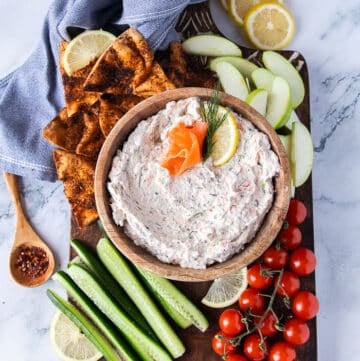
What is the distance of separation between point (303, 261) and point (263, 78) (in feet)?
2.50

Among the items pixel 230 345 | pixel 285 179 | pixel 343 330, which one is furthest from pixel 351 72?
pixel 230 345

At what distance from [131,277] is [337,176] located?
1014mm

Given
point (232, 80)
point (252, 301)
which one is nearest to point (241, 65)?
point (232, 80)

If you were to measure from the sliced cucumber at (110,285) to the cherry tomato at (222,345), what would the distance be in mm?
254

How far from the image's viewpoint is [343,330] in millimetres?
2895

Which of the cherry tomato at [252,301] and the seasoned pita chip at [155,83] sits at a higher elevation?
the seasoned pita chip at [155,83]

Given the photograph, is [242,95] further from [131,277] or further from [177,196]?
[131,277]

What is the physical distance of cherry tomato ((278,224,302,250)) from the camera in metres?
2.67

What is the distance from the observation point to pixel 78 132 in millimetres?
2684

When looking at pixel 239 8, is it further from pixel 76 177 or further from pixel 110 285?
pixel 110 285

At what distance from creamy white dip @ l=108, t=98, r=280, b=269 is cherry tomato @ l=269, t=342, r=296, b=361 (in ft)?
1.59

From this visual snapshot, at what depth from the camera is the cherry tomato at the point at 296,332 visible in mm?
2592

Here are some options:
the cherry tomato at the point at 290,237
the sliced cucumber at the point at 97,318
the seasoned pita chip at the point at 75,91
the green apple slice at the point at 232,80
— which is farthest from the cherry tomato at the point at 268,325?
the seasoned pita chip at the point at 75,91

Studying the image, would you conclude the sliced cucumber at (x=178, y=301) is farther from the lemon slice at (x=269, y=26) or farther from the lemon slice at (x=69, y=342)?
the lemon slice at (x=269, y=26)
